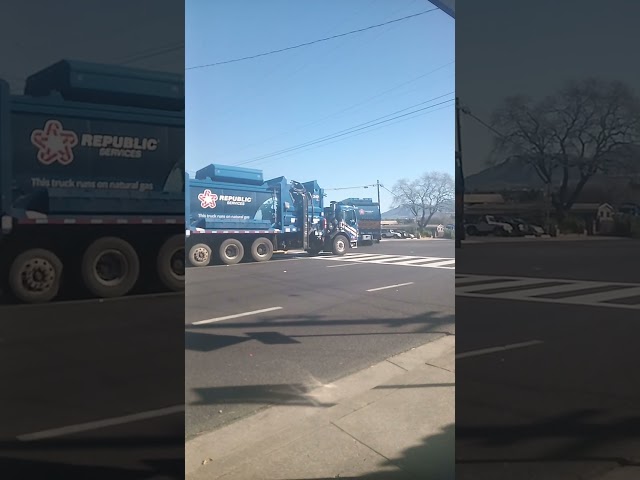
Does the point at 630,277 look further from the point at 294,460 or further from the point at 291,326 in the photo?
the point at 294,460

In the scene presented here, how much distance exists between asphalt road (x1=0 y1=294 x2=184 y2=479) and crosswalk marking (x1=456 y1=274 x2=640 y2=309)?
1.50 m

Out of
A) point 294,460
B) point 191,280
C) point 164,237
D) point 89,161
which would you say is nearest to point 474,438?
point 294,460

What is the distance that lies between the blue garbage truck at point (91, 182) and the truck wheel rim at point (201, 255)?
31 centimetres

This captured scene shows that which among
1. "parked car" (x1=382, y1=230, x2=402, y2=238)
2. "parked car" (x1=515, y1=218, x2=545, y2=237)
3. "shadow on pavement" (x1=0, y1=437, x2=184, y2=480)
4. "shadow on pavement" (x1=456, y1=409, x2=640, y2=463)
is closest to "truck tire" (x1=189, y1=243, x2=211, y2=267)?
"shadow on pavement" (x1=0, y1=437, x2=184, y2=480)

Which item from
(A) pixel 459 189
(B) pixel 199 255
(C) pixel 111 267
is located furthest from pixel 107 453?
(A) pixel 459 189

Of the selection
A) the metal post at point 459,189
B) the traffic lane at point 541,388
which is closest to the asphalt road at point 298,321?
the metal post at point 459,189

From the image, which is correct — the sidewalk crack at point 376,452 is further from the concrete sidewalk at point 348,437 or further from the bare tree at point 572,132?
the bare tree at point 572,132

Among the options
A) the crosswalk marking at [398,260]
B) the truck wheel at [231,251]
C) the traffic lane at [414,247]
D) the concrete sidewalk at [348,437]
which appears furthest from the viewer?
the crosswalk marking at [398,260]

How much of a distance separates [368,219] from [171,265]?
1415 mm

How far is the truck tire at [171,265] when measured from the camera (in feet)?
6.72

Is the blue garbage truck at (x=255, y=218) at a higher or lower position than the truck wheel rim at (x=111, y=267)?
higher

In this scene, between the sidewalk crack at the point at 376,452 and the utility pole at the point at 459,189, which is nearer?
the sidewalk crack at the point at 376,452

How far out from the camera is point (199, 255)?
2.46 m

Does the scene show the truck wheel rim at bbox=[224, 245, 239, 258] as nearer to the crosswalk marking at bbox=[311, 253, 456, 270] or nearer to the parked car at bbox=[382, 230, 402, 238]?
the crosswalk marking at bbox=[311, 253, 456, 270]
